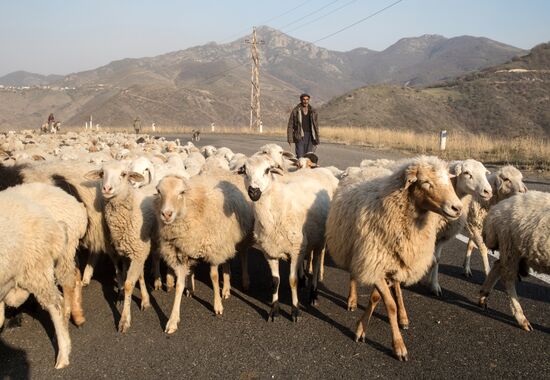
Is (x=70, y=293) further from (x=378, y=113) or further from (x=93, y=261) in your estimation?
(x=378, y=113)

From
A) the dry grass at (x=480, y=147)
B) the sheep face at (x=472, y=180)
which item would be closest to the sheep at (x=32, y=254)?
the sheep face at (x=472, y=180)

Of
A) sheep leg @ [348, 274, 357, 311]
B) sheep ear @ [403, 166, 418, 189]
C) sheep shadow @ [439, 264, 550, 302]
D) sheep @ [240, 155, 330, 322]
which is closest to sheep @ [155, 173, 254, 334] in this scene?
sheep @ [240, 155, 330, 322]

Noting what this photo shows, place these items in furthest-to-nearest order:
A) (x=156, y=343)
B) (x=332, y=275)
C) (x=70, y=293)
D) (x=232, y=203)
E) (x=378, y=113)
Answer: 1. (x=378, y=113)
2. (x=332, y=275)
3. (x=232, y=203)
4. (x=70, y=293)
5. (x=156, y=343)

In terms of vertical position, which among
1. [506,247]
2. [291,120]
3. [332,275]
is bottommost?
[332,275]

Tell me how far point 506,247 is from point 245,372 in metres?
3.10

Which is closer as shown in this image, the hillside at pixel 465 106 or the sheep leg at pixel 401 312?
the sheep leg at pixel 401 312

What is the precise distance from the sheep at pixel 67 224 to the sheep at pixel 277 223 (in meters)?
2.00

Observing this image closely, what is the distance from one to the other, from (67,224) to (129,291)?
3.35ft

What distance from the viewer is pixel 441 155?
17781mm

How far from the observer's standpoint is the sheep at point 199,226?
16.6ft

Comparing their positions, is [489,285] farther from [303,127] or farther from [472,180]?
[303,127]

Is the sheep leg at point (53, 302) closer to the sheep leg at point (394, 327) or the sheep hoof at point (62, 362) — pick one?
the sheep hoof at point (62, 362)

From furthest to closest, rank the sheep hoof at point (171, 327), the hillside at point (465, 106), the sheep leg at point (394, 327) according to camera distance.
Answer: the hillside at point (465, 106) < the sheep hoof at point (171, 327) < the sheep leg at point (394, 327)

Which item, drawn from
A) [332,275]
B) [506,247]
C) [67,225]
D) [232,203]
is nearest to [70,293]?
[67,225]
